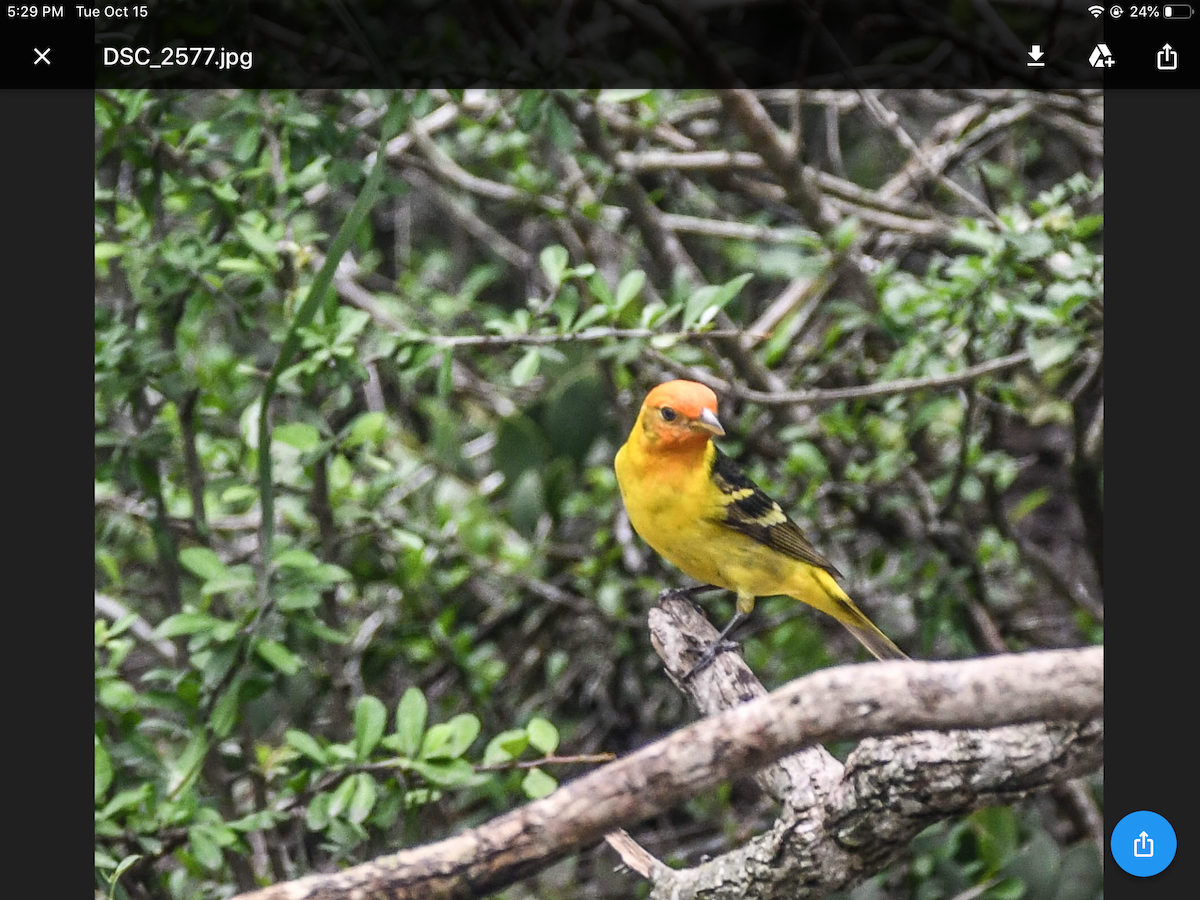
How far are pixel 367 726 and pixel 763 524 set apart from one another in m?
0.80

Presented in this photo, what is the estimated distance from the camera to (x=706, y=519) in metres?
1.89

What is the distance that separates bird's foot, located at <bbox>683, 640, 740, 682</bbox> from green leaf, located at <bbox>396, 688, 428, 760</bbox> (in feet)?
1.60

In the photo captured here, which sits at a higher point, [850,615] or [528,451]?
[528,451]

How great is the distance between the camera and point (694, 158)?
2.96m

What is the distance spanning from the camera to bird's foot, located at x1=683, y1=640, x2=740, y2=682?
1850 millimetres

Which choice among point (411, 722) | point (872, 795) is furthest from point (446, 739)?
point (872, 795)

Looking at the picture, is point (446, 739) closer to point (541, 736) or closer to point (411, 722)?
point (411, 722)

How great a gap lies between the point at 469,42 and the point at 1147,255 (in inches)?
75.1

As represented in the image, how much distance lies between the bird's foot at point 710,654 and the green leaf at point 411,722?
1.60 ft

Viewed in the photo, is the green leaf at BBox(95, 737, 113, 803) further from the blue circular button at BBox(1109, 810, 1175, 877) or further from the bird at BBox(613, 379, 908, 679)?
the blue circular button at BBox(1109, 810, 1175, 877)

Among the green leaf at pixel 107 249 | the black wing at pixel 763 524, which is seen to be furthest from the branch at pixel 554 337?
the green leaf at pixel 107 249

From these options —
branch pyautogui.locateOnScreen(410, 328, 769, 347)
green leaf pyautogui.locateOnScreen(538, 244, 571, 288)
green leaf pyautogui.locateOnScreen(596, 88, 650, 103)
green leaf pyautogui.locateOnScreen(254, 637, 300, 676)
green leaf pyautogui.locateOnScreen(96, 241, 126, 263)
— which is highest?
green leaf pyautogui.locateOnScreen(596, 88, 650, 103)

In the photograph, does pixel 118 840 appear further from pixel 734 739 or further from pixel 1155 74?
pixel 1155 74

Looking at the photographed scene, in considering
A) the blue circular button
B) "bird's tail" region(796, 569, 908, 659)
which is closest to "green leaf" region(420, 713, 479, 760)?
"bird's tail" region(796, 569, 908, 659)
